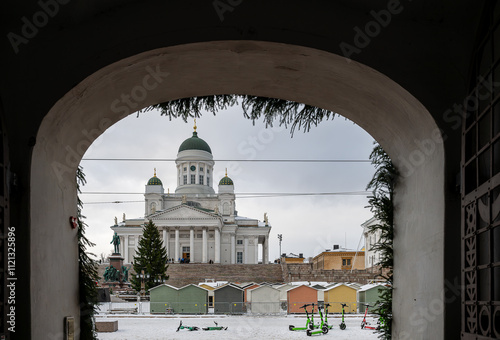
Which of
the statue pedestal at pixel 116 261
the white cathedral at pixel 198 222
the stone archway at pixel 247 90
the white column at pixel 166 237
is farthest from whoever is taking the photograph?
the white cathedral at pixel 198 222

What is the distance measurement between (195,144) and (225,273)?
36727 mm

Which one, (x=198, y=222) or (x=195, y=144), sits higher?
(x=195, y=144)

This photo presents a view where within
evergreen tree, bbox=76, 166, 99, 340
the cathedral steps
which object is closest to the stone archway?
evergreen tree, bbox=76, 166, 99, 340

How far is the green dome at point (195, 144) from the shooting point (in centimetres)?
9750

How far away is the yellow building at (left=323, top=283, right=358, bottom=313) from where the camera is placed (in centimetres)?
3005

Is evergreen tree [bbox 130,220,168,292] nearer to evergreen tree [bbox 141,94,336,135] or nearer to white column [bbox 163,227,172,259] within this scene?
white column [bbox 163,227,172,259]

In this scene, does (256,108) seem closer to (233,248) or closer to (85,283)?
(85,283)

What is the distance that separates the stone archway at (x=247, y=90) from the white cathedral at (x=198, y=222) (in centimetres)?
7752

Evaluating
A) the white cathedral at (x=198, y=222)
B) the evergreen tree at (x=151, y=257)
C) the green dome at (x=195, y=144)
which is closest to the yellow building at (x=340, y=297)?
the evergreen tree at (x=151, y=257)

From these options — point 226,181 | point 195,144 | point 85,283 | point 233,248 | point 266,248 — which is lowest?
point 266,248

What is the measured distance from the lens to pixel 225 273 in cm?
6519

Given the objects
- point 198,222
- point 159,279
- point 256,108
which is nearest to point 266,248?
point 198,222

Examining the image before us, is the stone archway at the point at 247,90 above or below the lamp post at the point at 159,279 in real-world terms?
above

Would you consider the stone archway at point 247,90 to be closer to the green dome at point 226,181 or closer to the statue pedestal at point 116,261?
the statue pedestal at point 116,261
